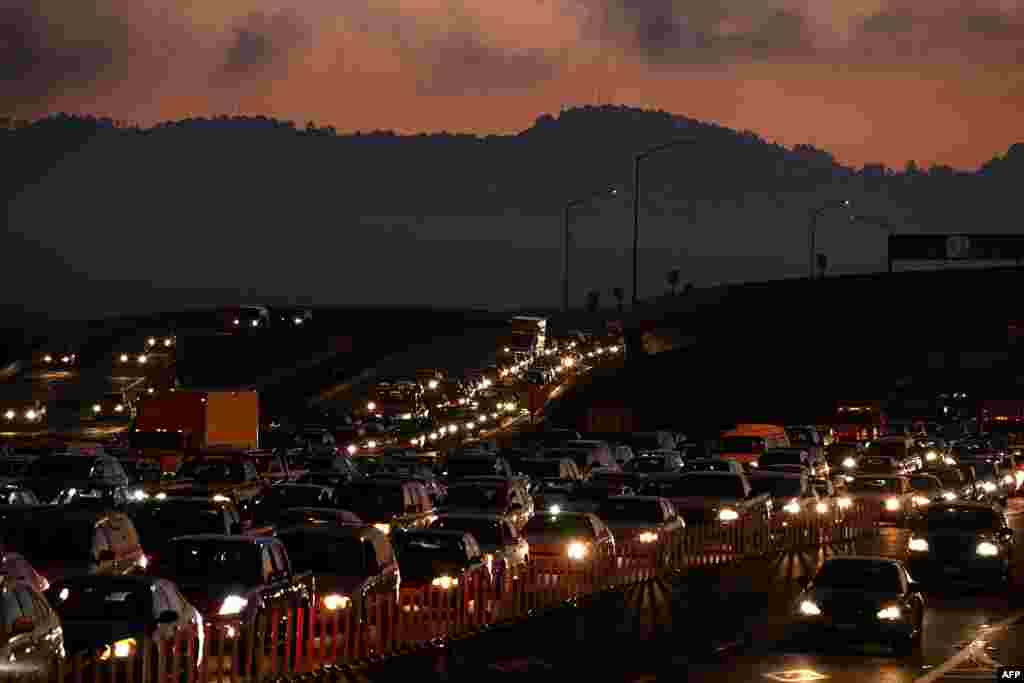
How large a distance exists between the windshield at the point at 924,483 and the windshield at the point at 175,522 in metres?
24.7

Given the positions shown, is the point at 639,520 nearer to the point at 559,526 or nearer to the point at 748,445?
the point at 559,526

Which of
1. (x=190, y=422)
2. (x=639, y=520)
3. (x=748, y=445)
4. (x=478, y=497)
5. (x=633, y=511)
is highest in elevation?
(x=190, y=422)

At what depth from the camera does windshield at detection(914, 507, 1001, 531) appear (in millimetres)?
32500

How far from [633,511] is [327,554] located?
12.3 m

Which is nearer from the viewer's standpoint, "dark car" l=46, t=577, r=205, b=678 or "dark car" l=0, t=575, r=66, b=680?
"dark car" l=0, t=575, r=66, b=680

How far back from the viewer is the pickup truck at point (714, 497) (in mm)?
38562

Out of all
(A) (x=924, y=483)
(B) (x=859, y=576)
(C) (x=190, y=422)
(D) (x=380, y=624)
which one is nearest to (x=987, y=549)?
(B) (x=859, y=576)

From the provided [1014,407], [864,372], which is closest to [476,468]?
[1014,407]

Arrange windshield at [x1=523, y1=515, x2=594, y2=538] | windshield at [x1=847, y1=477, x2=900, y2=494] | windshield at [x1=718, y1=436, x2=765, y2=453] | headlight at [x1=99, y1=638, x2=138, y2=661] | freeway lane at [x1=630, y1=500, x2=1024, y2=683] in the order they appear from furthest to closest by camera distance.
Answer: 1. windshield at [x1=718, y1=436, x2=765, y2=453]
2. windshield at [x1=847, y1=477, x2=900, y2=494]
3. windshield at [x1=523, y1=515, x2=594, y2=538]
4. freeway lane at [x1=630, y1=500, x2=1024, y2=683]
5. headlight at [x1=99, y1=638, x2=138, y2=661]

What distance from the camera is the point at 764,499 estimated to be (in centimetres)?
3950

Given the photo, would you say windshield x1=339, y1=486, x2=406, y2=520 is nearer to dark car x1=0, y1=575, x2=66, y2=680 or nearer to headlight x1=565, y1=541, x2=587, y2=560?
headlight x1=565, y1=541, x2=587, y2=560

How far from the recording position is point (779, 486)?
42094mm

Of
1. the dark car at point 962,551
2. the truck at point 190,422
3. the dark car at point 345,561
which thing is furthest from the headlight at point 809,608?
the truck at point 190,422

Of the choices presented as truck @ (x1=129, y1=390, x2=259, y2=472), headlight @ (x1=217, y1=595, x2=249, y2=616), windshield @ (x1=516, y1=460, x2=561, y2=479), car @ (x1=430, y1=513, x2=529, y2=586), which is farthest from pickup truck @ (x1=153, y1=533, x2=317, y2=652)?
truck @ (x1=129, y1=390, x2=259, y2=472)
